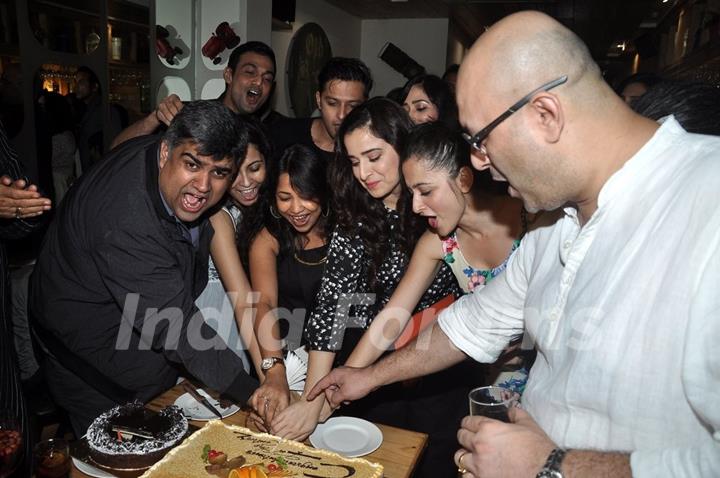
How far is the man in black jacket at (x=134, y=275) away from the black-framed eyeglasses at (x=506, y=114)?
0.98 metres

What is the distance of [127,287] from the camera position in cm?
167

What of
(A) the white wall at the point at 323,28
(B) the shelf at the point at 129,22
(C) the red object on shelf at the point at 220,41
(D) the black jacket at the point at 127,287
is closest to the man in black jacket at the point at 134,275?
(D) the black jacket at the point at 127,287

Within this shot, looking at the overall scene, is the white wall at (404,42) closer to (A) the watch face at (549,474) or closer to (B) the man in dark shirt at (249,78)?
(B) the man in dark shirt at (249,78)

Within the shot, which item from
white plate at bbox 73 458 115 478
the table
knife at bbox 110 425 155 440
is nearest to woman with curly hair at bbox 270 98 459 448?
the table

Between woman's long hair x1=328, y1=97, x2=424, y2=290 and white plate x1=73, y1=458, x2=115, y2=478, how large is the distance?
1294 mm

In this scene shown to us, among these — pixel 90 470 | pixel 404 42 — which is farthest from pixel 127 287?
pixel 404 42

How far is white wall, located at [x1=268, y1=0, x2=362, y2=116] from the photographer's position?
6113 mm

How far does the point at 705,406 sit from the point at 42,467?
1269mm

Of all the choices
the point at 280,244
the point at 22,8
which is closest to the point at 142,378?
the point at 280,244

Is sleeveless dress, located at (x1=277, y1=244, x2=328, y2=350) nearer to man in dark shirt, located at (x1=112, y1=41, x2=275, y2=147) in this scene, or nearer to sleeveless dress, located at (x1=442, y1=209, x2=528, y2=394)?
sleeveless dress, located at (x1=442, y1=209, x2=528, y2=394)

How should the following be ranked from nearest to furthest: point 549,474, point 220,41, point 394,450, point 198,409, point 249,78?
point 549,474, point 394,450, point 198,409, point 249,78, point 220,41

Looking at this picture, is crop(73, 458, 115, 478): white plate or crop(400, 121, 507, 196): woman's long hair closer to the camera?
crop(73, 458, 115, 478): white plate

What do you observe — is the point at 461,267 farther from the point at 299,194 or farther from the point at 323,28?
the point at 323,28

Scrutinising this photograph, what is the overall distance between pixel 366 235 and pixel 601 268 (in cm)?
133
